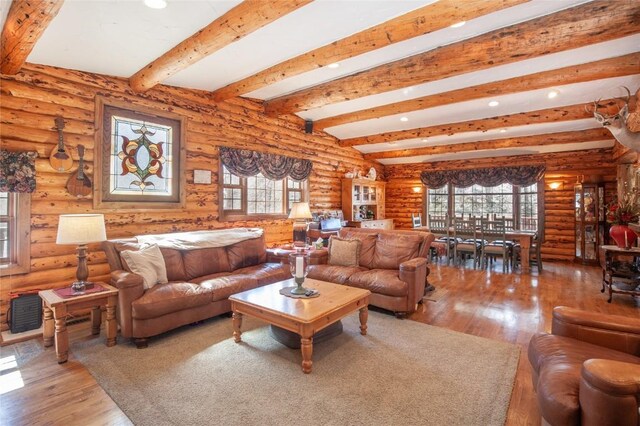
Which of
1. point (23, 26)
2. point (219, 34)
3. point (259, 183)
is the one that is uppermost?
point (219, 34)

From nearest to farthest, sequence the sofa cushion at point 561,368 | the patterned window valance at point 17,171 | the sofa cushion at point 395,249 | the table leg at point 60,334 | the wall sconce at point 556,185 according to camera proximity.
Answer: the sofa cushion at point 561,368
the table leg at point 60,334
the patterned window valance at point 17,171
the sofa cushion at point 395,249
the wall sconce at point 556,185

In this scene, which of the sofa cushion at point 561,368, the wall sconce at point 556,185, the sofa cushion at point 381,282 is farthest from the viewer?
the wall sconce at point 556,185

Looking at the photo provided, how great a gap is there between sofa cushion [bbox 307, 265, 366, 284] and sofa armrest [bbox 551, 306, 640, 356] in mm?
2226

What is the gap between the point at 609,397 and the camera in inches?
48.4

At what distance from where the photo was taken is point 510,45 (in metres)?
3.18

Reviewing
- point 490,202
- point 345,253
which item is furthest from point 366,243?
point 490,202

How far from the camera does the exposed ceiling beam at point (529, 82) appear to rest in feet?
11.8

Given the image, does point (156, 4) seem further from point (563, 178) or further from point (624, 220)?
point (563, 178)

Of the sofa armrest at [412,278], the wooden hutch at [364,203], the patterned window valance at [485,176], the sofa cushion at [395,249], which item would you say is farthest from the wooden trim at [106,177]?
the patterned window valance at [485,176]

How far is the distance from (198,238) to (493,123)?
5451mm

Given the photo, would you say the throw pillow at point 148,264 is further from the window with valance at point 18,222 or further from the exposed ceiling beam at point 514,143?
the exposed ceiling beam at point 514,143

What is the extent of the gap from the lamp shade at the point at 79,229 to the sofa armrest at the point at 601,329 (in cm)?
379

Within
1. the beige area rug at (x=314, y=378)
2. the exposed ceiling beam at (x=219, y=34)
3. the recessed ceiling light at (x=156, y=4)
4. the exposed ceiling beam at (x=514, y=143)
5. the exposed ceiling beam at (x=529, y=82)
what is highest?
the exposed ceiling beam at (x=529, y=82)

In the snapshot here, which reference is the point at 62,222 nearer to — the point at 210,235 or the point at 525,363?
the point at 210,235
